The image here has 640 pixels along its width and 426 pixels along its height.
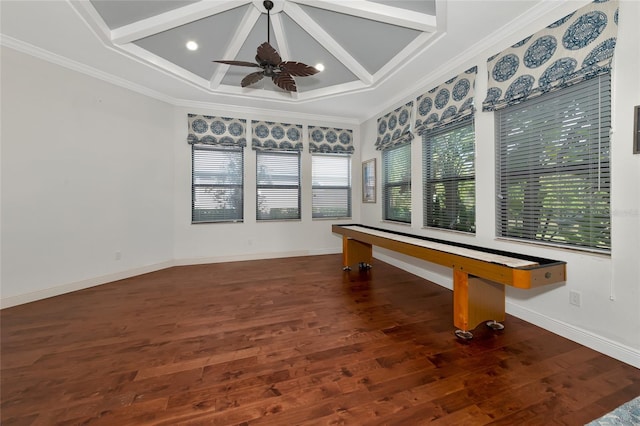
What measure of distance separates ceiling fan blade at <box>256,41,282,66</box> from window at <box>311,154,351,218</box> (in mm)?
2699

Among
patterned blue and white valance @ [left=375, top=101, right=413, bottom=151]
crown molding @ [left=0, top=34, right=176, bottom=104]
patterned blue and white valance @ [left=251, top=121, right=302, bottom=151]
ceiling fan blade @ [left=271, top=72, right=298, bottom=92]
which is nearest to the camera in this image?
crown molding @ [left=0, top=34, right=176, bottom=104]

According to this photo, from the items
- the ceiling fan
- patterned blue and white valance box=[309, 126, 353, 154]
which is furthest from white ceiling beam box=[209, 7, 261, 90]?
patterned blue and white valance box=[309, 126, 353, 154]

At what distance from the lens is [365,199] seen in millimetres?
5289

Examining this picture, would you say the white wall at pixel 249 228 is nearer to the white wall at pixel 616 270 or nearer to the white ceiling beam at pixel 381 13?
the white ceiling beam at pixel 381 13

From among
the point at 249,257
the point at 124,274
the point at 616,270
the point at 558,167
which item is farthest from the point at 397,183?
the point at 124,274

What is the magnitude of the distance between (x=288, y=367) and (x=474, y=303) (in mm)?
1679

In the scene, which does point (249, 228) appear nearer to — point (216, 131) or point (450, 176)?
point (216, 131)

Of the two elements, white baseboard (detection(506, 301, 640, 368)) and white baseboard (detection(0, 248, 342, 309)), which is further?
white baseboard (detection(0, 248, 342, 309))

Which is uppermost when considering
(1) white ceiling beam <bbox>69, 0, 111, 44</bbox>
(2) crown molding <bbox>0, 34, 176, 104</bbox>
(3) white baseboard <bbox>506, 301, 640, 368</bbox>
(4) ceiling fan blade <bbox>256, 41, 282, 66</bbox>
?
(1) white ceiling beam <bbox>69, 0, 111, 44</bbox>

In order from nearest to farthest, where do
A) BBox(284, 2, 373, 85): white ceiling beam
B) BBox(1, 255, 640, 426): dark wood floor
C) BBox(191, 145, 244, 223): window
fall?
1. BBox(1, 255, 640, 426): dark wood floor
2. BBox(284, 2, 373, 85): white ceiling beam
3. BBox(191, 145, 244, 223): window

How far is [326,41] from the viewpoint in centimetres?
302

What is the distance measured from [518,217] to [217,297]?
3503 millimetres

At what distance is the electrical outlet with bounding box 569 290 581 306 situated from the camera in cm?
202

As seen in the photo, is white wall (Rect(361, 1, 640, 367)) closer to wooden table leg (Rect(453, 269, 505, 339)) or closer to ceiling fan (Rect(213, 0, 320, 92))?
wooden table leg (Rect(453, 269, 505, 339))
